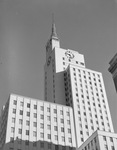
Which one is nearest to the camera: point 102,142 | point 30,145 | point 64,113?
point 102,142

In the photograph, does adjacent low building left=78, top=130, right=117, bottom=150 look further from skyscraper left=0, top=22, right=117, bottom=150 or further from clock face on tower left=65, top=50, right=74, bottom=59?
clock face on tower left=65, top=50, right=74, bottom=59

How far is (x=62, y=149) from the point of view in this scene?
75938 millimetres

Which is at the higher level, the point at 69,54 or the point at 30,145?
the point at 30,145

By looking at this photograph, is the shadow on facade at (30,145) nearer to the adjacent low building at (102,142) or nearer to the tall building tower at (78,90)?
the adjacent low building at (102,142)

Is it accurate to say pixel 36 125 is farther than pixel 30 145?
Yes

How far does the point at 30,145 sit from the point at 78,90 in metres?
40.7

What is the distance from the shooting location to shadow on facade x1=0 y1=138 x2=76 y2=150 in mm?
69938

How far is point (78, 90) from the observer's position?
4139 inches

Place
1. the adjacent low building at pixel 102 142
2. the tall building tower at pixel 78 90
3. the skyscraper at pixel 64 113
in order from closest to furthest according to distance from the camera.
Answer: the adjacent low building at pixel 102 142, the skyscraper at pixel 64 113, the tall building tower at pixel 78 90

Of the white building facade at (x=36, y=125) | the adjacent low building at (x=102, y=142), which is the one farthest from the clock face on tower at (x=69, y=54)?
the adjacent low building at (x=102, y=142)

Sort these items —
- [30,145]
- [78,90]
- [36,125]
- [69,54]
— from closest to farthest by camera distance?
1. [30,145]
2. [36,125]
3. [78,90]
4. [69,54]

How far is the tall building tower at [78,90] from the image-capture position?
9404cm

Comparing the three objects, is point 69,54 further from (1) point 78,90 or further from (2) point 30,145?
(2) point 30,145

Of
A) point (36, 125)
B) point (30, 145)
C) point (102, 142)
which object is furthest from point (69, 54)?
point (102, 142)
